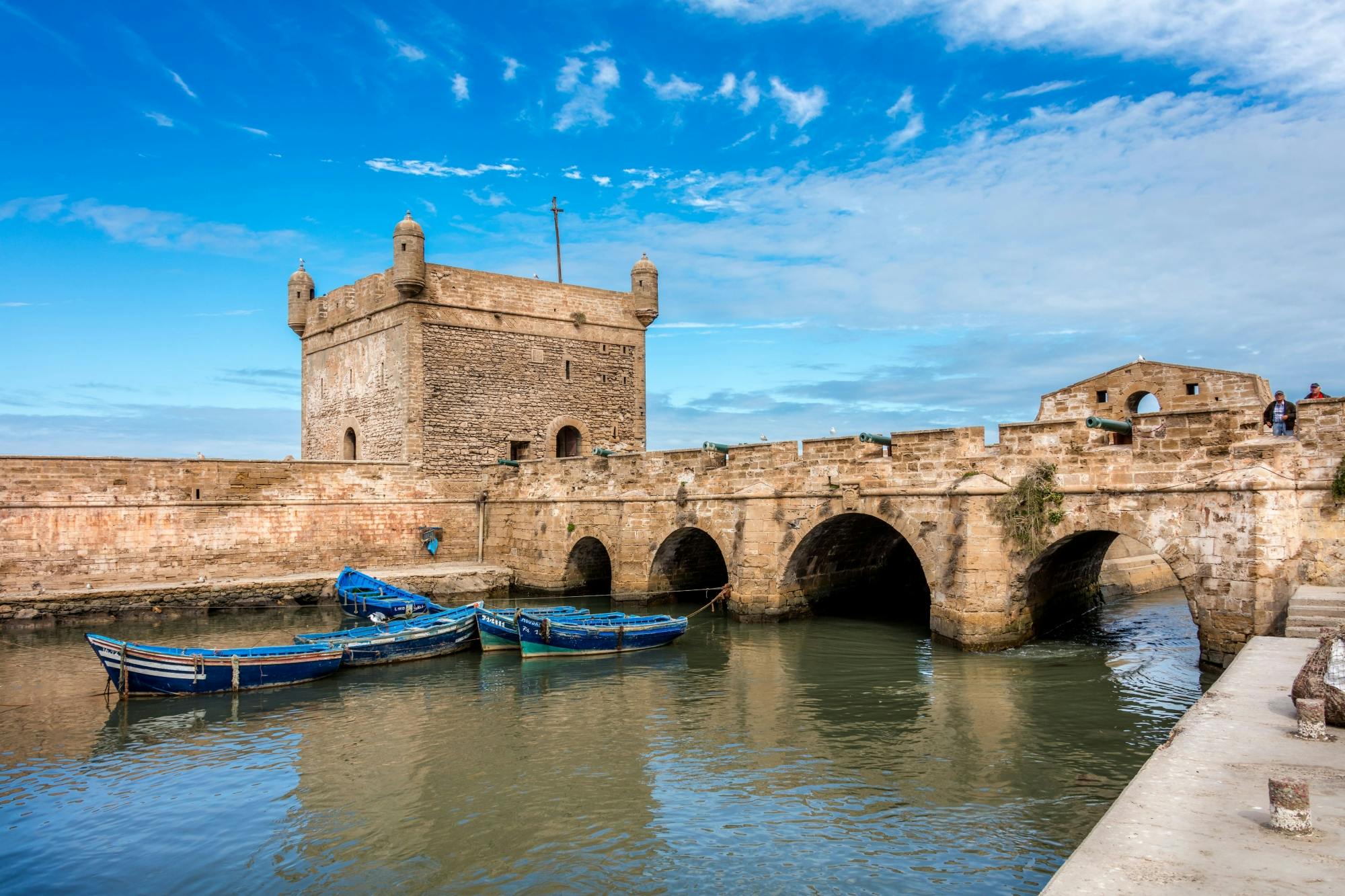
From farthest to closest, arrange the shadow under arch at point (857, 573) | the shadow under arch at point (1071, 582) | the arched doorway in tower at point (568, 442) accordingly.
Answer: the arched doorway in tower at point (568, 442), the shadow under arch at point (857, 573), the shadow under arch at point (1071, 582)

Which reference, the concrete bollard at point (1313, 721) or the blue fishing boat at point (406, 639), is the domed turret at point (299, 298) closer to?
the blue fishing boat at point (406, 639)

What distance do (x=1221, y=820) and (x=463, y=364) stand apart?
887 inches

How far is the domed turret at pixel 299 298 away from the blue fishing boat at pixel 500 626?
17471 mm

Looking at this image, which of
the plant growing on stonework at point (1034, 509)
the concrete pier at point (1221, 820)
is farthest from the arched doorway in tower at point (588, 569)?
the concrete pier at point (1221, 820)

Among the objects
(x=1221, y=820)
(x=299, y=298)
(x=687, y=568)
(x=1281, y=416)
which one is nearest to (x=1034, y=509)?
(x=1281, y=416)

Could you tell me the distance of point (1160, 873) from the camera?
169 inches

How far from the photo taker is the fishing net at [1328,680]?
6.38 m

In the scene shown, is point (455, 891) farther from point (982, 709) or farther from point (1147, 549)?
point (1147, 549)

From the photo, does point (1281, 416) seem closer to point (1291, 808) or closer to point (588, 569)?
point (1291, 808)

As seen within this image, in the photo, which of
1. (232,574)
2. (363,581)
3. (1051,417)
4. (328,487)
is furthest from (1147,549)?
(232,574)

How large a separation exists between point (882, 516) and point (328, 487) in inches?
594

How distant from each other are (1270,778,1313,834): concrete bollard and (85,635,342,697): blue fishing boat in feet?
42.9

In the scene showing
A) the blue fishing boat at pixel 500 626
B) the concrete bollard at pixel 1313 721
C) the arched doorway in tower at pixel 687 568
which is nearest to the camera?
the concrete bollard at pixel 1313 721

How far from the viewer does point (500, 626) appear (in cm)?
1609
